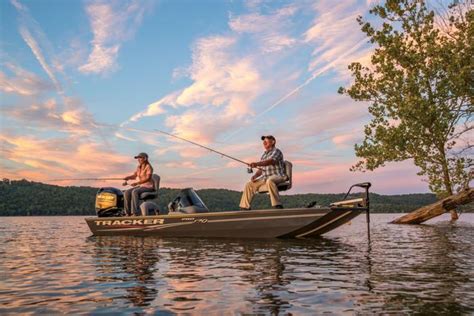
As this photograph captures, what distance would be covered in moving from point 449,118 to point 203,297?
22933 millimetres

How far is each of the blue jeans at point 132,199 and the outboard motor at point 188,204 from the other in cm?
113

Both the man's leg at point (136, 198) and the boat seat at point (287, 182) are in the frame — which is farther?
the man's leg at point (136, 198)

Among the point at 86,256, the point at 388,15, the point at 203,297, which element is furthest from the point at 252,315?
the point at 388,15

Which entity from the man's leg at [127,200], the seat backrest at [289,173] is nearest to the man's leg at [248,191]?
the seat backrest at [289,173]

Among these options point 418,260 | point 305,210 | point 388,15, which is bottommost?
point 418,260

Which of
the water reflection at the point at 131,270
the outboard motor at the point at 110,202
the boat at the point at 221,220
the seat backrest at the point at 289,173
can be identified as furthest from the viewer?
the outboard motor at the point at 110,202

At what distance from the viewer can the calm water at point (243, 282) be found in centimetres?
487

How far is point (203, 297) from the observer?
5355 mm

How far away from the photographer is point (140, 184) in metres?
15.5

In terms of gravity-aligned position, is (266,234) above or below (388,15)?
below

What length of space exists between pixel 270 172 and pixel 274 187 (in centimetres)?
51

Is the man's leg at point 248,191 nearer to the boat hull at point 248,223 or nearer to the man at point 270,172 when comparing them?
the man at point 270,172

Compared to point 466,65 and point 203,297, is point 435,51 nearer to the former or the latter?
point 466,65

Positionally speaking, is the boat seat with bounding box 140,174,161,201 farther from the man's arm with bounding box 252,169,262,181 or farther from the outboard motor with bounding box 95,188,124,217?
the man's arm with bounding box 252,169,262,181
